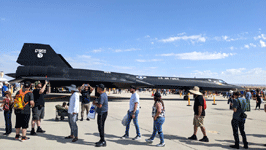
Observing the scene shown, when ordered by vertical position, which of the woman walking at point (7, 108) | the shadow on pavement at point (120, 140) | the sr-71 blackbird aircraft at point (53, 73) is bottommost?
the shadow on pavement at point (120, 140)

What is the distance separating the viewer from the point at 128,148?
4754mm

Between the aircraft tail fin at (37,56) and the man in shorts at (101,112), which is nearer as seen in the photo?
the man in shorts at (101,112)

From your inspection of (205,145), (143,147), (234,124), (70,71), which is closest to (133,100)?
(143,147)

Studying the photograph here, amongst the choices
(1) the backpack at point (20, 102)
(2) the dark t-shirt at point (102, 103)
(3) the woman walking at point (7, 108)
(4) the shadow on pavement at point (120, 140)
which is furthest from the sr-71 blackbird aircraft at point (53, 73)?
(2) the dark t-shirt at point (102, 103)

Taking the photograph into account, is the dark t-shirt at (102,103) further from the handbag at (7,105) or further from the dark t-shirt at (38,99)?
the handbag at (7,105)

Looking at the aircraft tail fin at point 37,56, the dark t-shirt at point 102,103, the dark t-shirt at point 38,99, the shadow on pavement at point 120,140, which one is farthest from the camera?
the aircraft tail fin at point 37,56

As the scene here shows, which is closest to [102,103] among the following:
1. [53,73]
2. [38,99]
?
[38,99]

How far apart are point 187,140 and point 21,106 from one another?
5.24m

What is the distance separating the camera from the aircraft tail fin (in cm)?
1836

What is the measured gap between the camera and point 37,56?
18.7 meters

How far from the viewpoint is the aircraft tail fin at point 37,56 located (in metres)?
18.4

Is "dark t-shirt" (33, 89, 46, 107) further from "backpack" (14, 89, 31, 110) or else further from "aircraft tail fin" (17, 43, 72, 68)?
"aircraft tail fin" (17, 43, 72, 68)

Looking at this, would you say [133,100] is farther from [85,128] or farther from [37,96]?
[37,96]

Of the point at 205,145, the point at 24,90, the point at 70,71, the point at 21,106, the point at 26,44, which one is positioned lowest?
the point at 205,145
